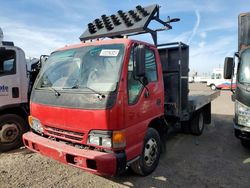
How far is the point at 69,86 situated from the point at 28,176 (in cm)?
179

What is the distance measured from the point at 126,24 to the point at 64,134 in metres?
2.44

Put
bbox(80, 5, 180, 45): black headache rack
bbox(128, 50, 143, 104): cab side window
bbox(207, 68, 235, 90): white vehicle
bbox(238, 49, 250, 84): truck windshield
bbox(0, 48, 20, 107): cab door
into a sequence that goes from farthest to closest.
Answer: bbox(207, 68, 235, 90): white vehicle
bbox(0, 48, 20, 107): cab door
bbox(238, 49, 250, 84): truck windshield
bbox(80, 5, 180, 45): black headache rack
bbox(128, 50, 143, 104): cab side window

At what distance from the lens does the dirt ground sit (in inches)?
141

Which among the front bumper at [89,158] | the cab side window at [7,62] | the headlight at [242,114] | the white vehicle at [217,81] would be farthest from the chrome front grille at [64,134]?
the white vehicle at [217,81]

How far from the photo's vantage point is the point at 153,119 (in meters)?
3.85

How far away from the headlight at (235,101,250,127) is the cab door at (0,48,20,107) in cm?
477

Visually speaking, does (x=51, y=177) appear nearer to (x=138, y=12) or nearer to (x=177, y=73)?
(x=177, y=73)

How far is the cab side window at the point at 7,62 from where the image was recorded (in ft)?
Answer: 16.8

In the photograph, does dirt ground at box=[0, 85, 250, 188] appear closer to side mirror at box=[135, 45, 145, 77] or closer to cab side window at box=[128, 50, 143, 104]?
cab side window at box=[128, 50, 143, 104]

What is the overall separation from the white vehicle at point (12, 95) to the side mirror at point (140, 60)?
3362mm

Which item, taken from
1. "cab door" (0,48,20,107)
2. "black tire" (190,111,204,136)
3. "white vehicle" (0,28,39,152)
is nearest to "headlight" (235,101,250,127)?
"black tire" (190,111,204,136)

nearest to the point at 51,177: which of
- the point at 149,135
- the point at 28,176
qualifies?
the point at 28,176

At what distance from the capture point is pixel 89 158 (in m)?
2.79

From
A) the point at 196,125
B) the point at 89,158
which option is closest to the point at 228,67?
the point at 196,125
